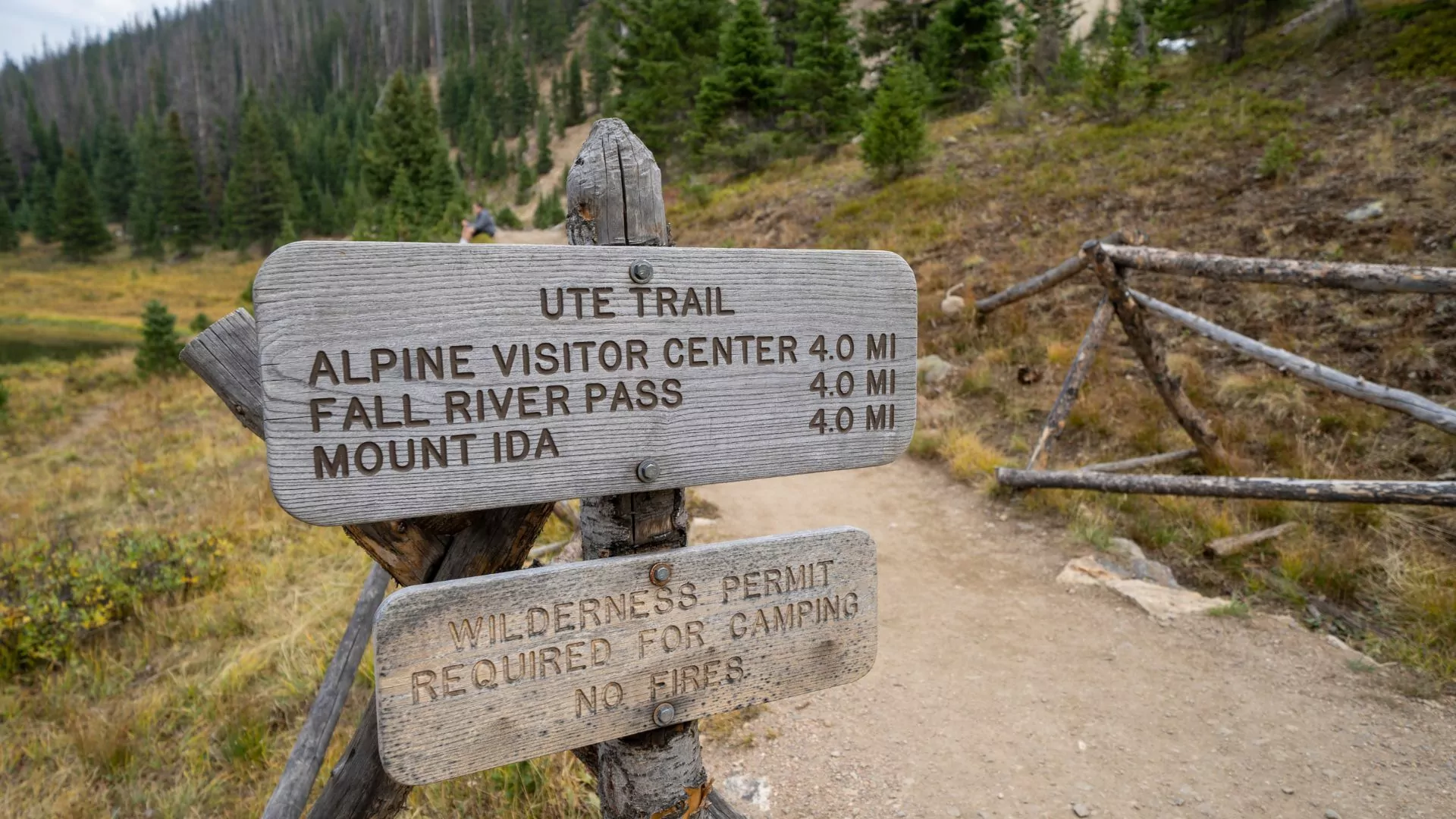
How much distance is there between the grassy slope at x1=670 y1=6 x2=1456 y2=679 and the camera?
4609mm

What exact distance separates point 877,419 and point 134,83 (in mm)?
124315

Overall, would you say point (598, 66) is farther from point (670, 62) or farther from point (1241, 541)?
point (1241, 541)

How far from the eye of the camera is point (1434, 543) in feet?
14.2

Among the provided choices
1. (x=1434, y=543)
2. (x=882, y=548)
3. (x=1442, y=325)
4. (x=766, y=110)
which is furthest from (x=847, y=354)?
(x=766, y=110)

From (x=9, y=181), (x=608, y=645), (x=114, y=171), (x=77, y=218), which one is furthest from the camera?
(x=114, y=171)

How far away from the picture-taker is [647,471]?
1585mm

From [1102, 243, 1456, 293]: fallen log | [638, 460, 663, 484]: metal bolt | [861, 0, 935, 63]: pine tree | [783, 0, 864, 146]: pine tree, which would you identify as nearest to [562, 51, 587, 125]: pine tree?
[861, 0, 935, 63]: pine tree

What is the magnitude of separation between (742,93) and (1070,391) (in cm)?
1835

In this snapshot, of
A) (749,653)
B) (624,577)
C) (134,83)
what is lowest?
(749,653)

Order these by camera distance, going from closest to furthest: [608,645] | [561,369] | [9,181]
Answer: [561,369], [608,645], [9,181]

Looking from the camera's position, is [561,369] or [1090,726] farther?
[1090,726]

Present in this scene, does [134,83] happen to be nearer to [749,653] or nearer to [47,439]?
[47,439]

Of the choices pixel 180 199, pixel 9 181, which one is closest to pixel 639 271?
pixel 180 199

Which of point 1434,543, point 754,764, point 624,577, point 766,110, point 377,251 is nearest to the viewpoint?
point 377,251
